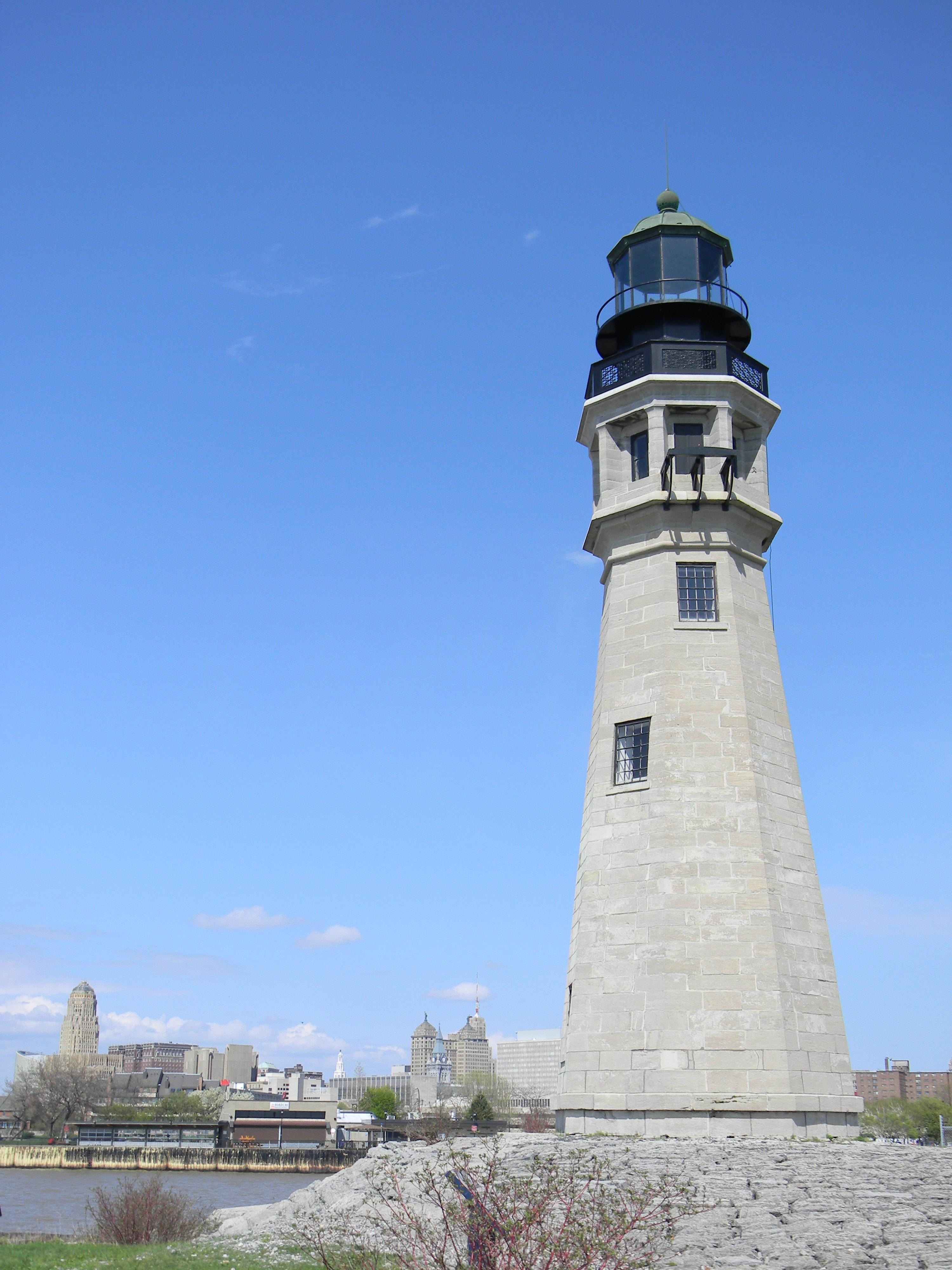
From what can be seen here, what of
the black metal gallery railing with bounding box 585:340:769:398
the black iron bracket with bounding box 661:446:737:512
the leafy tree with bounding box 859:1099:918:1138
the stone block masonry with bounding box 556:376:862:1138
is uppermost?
the black metal gallery railing with bounding box 585:340:769:398

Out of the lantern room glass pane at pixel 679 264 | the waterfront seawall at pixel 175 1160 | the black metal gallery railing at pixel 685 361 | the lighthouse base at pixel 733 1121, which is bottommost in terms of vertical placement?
the waterfront seawall at pixel 175 1160

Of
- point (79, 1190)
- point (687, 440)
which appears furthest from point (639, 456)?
point (79, 1190)

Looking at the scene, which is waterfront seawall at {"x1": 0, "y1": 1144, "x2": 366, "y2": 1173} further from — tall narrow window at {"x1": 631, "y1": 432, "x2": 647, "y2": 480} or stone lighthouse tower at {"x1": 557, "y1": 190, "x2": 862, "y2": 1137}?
tall narrow window at {"x1": 631, "y1": 432, "x2": 647, "y2": 480}

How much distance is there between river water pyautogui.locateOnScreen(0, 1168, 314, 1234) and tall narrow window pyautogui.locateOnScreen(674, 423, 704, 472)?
2288 cm

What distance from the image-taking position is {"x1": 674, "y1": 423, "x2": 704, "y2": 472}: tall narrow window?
2442cm

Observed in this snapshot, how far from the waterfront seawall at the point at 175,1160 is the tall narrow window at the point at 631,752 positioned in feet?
262

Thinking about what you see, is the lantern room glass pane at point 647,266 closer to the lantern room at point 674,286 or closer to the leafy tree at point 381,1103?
the lantern room at point 674,286

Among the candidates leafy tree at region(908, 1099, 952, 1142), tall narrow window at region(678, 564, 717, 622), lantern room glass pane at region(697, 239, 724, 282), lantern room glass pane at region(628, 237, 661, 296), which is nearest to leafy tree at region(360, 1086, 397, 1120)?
leafy tree at region(908, 1099, 952, 1142)

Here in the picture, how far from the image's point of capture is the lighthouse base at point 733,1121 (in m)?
17.8

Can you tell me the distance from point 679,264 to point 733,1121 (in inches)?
756

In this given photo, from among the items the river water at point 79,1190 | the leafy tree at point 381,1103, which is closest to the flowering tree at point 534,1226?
the river water at point 79,1190

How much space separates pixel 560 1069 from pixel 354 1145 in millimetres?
104803

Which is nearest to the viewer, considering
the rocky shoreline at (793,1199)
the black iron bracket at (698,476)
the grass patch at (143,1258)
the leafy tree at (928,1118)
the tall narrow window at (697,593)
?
the rocky shoreline at (793,1199)

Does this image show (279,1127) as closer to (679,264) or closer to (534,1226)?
(679,264)
